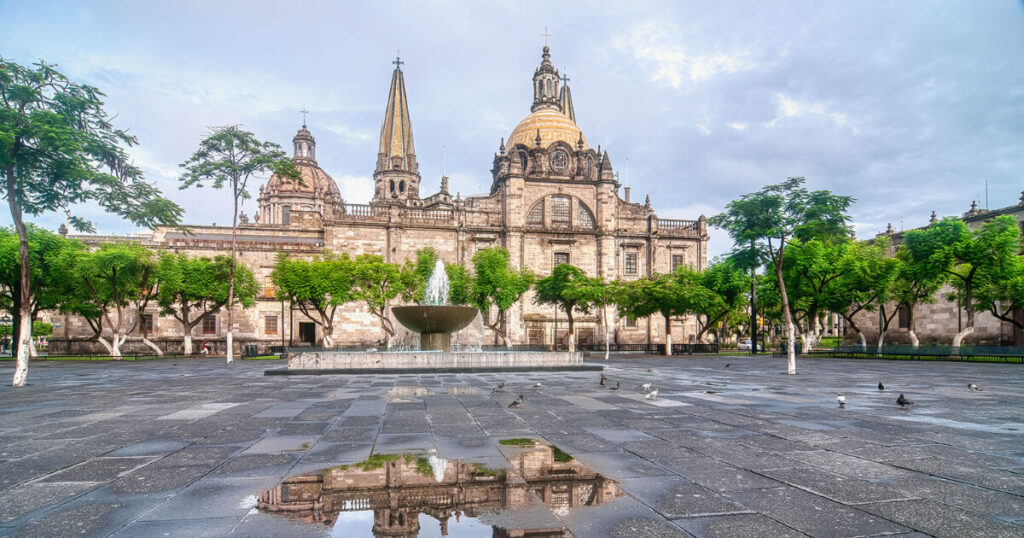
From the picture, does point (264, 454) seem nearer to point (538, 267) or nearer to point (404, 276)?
point (404, 276)

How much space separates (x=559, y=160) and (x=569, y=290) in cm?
1770

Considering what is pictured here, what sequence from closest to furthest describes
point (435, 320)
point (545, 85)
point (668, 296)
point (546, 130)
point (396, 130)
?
point (435, 320), point (668, 296), point (546, 130), point (545, 85), point (396, 130)

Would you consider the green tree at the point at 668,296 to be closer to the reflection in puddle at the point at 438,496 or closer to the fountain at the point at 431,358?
the fountain at the point at 431,358

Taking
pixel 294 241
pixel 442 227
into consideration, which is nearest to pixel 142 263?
pixel 294 241

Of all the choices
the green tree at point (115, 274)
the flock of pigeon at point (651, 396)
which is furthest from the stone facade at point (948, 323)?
the green tree at point (115, 274)

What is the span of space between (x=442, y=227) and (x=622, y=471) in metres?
39.1

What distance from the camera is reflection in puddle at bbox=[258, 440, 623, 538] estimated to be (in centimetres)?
358

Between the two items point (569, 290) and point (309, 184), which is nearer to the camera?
point (569, 290)

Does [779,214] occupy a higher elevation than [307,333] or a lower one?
higher

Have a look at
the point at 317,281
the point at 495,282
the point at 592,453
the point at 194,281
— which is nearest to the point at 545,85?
the point at 495,282

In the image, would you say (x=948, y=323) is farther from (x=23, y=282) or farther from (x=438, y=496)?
(x=23, y=282)

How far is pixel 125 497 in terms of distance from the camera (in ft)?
13.8

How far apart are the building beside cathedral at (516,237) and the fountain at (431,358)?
18739 mm

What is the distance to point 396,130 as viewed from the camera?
61688mm
